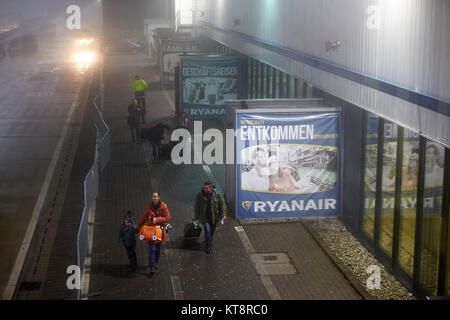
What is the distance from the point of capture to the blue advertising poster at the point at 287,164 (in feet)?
51.8

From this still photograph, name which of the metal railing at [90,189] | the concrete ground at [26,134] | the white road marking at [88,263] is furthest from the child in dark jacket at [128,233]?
the concrete ground at [26,134]

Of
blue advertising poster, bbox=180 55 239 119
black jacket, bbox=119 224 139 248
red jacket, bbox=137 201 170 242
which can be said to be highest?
blue advertising poster, bbox=180 55 239 119

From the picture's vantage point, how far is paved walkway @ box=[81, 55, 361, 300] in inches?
482

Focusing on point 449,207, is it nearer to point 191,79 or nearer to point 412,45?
point 412,45

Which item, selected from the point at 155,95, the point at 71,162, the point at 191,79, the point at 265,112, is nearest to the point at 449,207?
the point at 265,112

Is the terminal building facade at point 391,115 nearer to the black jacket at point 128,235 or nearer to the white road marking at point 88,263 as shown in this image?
the black jacket at point 128,235

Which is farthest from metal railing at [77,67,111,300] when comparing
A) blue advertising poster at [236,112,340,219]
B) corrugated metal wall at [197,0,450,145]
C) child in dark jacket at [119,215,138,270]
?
corrugated metal wall at [197,0,450,145]

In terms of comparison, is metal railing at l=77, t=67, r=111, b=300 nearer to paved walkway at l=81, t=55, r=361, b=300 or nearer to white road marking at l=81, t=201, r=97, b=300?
white road marking at l=81, t=201, r=97, b=300

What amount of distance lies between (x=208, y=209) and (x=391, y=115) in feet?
13.9

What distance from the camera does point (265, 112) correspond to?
15.7 m

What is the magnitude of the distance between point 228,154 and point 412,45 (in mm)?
6269

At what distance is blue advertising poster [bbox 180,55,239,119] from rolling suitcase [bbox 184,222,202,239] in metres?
13.6

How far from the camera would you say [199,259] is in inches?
545

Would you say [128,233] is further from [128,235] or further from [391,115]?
[391,115]
